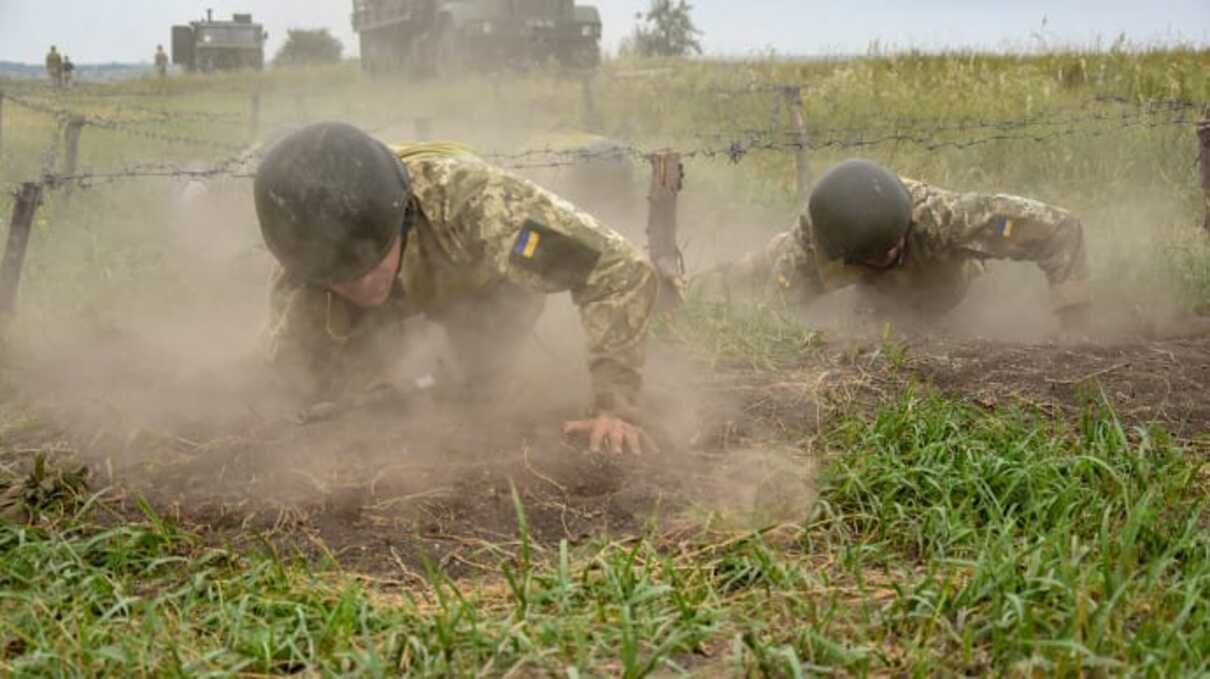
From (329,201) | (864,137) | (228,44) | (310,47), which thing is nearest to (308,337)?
(329,201)

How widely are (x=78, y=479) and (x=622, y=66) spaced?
19.0m

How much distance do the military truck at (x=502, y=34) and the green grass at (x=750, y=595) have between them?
55.8 ft

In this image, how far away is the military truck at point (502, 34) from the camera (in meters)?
19.3

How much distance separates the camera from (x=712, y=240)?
27.8 ft

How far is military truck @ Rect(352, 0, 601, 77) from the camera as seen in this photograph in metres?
19.3

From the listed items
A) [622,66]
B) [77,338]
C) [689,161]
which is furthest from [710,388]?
[622,66]

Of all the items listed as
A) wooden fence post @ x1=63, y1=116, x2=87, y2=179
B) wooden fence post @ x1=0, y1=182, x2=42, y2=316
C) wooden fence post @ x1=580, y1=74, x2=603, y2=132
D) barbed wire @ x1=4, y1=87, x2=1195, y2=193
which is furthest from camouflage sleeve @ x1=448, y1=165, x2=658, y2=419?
wooden fence post @ x1=580, y1=74, x2=603, y2=132

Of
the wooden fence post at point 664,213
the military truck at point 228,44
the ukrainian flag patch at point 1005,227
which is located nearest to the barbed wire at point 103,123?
the wooden fence post at point 664,213

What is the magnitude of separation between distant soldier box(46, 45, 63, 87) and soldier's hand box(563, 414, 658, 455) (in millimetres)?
25709

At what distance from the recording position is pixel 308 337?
4.21 metres

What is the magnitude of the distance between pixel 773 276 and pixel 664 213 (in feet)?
2.19

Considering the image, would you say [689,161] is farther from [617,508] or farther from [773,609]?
[773,609]

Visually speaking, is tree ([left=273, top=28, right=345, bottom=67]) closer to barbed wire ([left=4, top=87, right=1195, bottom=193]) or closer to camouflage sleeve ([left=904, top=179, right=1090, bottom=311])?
barbed wire ([left=4, top=87, right=1195, bottom=193])

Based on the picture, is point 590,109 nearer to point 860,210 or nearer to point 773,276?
point 773,276
